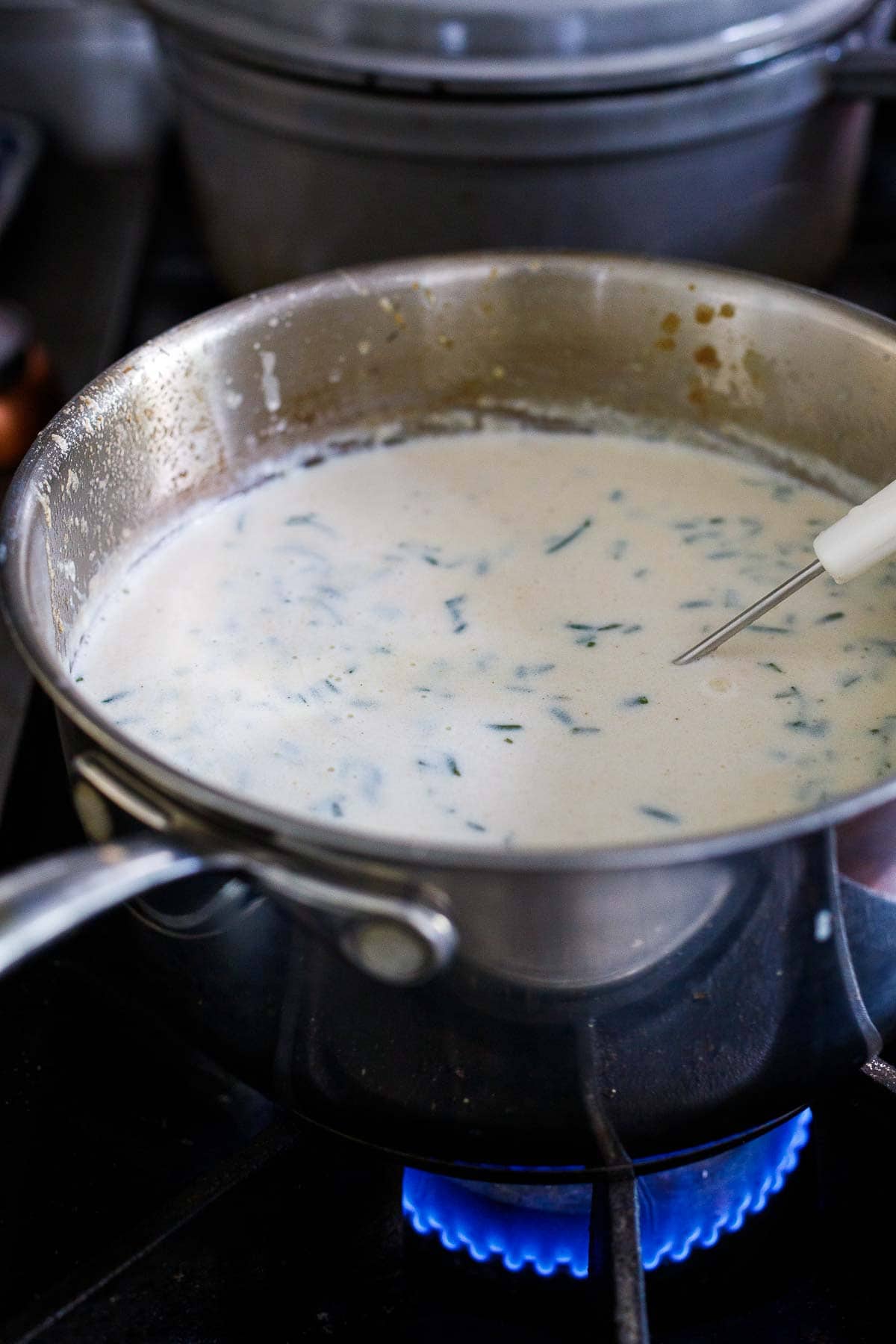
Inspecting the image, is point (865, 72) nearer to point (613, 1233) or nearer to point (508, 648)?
point (508, 648)

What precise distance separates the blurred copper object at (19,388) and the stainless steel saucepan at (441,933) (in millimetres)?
341

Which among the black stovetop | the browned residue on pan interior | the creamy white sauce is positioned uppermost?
the browned residue on pan interior

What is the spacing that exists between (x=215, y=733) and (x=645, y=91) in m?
0.66

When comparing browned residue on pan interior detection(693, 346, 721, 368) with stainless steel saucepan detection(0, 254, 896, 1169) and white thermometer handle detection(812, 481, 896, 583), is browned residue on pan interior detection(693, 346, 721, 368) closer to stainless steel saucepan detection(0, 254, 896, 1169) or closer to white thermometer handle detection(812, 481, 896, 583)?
stainless steel saucepan detection(0, 254, 896, 1169)

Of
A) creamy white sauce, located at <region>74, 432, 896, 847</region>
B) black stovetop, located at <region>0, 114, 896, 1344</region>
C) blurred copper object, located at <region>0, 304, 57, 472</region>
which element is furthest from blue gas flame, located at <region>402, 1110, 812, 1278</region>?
blurred copper object, located at <region>0, 304, 57, 472</region>

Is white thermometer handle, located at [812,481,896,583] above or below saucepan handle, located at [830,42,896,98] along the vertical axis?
below

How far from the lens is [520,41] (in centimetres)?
112

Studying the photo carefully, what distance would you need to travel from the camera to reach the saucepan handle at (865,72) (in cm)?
121

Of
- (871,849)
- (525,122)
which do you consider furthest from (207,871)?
(525,122)

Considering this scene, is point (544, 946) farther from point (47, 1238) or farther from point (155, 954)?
point (47, 1238)

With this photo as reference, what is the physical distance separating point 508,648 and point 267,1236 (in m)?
0.41

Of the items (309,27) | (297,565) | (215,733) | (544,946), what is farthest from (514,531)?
(544,946)

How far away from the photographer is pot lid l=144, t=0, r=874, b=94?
111 cm

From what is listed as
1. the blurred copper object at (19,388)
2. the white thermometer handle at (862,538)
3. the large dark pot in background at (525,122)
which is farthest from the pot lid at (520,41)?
the white thermometer handle at (862,538)
